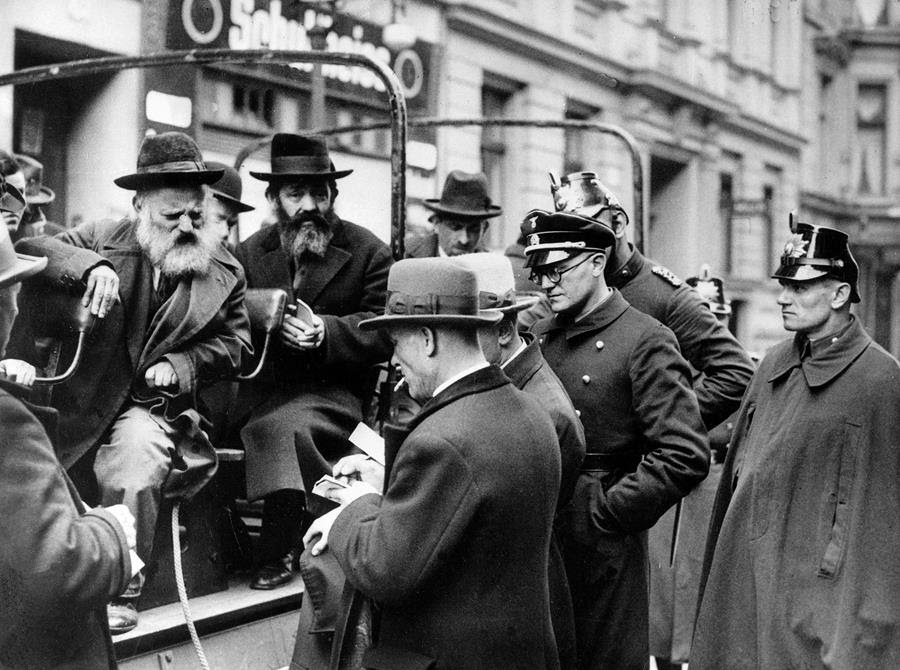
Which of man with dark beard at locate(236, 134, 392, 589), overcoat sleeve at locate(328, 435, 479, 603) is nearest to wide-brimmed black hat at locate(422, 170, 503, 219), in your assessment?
man with dark beard at locate(236, 134, 392, 589)

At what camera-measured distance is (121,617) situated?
397 centimetres

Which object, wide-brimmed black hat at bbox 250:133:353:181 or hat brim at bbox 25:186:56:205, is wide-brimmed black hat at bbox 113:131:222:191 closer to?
wide-brimmed black hat at bbox 250:133:353:181

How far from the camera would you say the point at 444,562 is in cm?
284

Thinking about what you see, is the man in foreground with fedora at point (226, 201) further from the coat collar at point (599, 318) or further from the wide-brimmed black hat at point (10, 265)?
the wide-brimmed black hat at point (10, 265)

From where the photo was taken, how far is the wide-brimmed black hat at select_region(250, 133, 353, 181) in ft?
17.5

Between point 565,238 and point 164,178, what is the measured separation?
1.52 metres

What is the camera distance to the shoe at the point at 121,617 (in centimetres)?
394

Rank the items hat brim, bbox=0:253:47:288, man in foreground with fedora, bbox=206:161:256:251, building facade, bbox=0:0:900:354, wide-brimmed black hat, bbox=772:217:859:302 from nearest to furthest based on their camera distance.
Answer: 1. hat brim, bbox=0:253:47:288
2. wide-brimmed black hat, bbox=772:217:859:302
3. man in foreground with fedora, bbox=206:161:256:251
4. building facade, bbox=0:0:900:354

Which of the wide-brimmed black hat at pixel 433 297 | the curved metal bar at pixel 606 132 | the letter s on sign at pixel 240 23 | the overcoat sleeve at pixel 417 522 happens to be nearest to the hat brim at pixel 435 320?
the wide-brimmed black hat at pixel 433 297

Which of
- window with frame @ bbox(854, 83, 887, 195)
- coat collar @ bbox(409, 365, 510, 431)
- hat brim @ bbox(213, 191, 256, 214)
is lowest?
coat collar @ bbox(409, 365, 510, 431)

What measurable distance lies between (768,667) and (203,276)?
2581 millimetres

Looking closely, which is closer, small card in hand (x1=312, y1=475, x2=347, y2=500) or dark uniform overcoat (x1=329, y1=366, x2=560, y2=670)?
dark uniform overcoat (x1=329, y1=366, x2=560, y2=670)

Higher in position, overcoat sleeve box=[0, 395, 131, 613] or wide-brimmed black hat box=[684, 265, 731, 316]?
wide-brimmed black hat box=[684, 265, 731, 316]

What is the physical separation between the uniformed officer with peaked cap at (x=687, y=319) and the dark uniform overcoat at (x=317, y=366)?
0.98m
